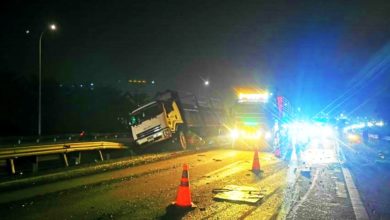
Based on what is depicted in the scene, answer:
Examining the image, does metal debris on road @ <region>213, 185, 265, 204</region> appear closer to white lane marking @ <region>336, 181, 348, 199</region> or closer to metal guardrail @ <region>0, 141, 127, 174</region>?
white lane marking @ <region>336, 181, 348, 199</region>

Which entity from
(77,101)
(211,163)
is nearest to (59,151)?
(211,163)

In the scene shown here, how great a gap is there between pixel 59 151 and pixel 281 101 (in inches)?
640

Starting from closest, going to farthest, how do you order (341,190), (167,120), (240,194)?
1. (240,194)
2. (341,190)
3. (167,120)

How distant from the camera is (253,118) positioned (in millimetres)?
24875

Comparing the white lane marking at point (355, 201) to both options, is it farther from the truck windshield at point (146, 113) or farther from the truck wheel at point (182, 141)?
the truck wheel at point (182, 141)

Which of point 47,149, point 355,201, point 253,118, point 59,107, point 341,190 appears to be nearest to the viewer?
point 355,201

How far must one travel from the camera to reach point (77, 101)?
53.3m

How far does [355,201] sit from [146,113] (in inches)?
591

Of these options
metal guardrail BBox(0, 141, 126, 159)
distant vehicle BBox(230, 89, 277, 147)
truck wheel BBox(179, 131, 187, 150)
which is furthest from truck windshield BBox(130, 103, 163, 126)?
distant vehicle BBox(230, 89, 277, 147)

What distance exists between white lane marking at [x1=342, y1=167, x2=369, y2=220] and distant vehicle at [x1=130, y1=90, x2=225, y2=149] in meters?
11.4

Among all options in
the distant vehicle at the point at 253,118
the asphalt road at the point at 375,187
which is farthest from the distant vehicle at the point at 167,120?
the asphalt road at the point at 375,187

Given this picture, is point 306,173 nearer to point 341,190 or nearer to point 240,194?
point 341,190

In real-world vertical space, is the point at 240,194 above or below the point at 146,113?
below

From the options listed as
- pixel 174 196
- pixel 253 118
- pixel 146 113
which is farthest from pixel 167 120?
pixel 174 196
